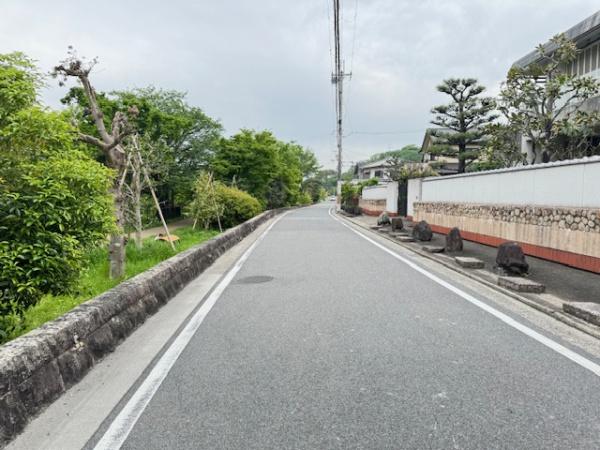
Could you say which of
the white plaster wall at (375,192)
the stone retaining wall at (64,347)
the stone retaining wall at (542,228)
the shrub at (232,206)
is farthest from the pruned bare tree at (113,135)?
the white plaster wall at (375,192)

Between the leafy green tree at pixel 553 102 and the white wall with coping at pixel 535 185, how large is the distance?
496cm

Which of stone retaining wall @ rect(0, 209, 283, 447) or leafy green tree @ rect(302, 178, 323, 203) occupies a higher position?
leafy green tree @ rect(302, 178, 323, 203)

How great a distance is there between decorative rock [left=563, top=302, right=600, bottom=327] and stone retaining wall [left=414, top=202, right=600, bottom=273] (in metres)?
3.12

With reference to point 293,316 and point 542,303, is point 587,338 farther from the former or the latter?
point 293,316

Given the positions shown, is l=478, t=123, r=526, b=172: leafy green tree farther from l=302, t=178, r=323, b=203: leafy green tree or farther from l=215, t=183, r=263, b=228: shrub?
l=302, t=178, r=323, b=203: leafy green tree

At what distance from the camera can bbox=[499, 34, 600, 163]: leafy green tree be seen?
1688cm

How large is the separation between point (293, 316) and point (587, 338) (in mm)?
3200

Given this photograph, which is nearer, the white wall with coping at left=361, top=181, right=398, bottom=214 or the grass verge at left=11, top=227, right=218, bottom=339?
the grass verge at left=11, top=227, right=218, bottom=339

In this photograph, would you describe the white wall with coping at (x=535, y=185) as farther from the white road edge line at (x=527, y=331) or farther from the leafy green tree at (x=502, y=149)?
the leafy green tree at (x=502, y=149)

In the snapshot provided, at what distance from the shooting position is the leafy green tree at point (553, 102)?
55.4 ft

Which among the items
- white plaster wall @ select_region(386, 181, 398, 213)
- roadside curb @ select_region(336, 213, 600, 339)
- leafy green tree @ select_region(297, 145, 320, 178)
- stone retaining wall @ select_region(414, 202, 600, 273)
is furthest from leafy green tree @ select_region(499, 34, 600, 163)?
leafy green tree @ select_region(297, 145, 320, 178)

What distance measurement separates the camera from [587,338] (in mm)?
4531

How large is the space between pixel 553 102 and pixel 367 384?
18642 millimetres

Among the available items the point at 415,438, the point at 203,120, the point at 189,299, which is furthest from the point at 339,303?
the point at 203,120
